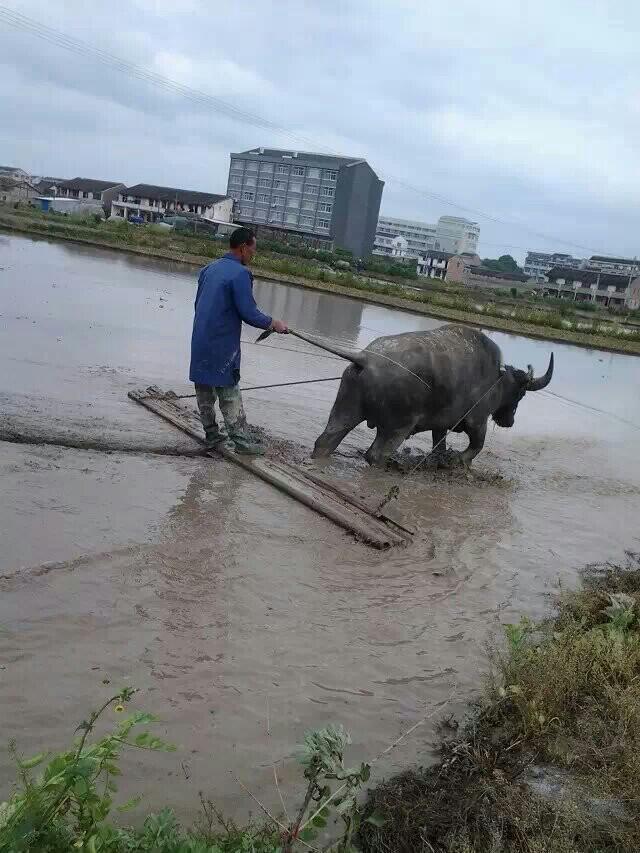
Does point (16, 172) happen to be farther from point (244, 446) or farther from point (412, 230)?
point (244, 446)

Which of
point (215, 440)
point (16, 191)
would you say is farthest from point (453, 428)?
point (16, 191)

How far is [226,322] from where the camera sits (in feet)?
22.0

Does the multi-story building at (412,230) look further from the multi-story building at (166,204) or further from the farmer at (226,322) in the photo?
the farmer at (226,322)

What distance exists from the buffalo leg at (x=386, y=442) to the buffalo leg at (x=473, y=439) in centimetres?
107

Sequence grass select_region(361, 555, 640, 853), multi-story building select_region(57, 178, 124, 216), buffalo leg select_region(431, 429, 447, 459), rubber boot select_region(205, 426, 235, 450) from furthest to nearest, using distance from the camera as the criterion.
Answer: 1. multi-story building select_region(57, 178, 124, 216)
2. buffalo leg select_region(431, 429, 447, 459)
3. rubber boot select_region(205, 426, 235, 450)
4. grass select_region(361, 555, 640, 853)

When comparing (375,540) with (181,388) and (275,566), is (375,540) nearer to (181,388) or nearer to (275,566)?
(275,566)

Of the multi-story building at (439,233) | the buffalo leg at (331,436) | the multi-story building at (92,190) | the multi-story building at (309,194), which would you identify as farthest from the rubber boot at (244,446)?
the multi-story building at (439,233)

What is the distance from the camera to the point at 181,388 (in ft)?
32.1

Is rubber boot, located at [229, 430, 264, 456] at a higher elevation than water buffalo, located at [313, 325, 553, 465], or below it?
below

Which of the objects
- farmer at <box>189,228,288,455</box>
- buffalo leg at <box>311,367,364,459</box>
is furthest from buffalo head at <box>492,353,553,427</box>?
Result: farmer at <box>189,228,288,455</box>

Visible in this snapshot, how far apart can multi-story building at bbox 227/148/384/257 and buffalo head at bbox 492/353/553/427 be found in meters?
58.7

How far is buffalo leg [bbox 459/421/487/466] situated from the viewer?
8238 millimetres

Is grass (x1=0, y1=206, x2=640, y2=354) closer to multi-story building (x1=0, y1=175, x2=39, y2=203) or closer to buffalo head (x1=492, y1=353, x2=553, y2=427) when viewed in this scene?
buffalo head (x1=492, y1=353, x2=553, y2=427)

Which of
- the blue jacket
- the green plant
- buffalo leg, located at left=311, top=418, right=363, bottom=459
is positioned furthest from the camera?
buffalo leg, located at left=311, top=418, right=363, bottom=459
